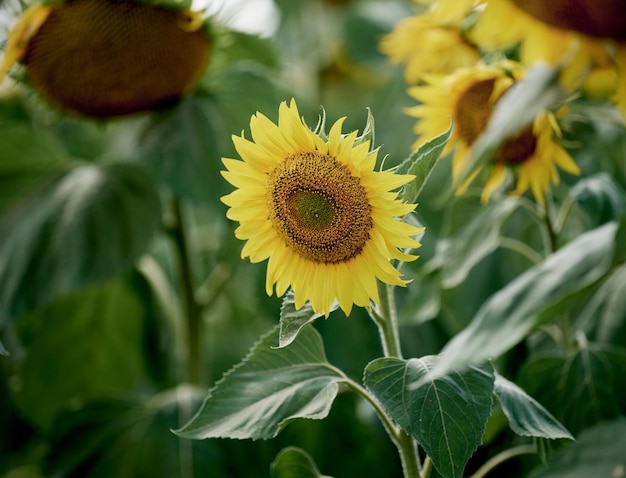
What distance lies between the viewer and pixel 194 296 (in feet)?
2.60

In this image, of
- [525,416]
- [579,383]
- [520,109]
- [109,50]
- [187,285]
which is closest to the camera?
[520,109]

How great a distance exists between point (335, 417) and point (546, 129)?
0.34m

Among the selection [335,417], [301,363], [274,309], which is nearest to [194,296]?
[274,309]

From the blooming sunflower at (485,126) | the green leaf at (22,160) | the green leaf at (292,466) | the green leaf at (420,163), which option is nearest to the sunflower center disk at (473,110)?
the blooming sunflower at (485,126)

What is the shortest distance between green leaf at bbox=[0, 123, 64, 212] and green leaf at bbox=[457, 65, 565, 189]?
0.58 meters

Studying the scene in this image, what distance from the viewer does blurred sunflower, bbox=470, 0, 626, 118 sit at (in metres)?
0.32

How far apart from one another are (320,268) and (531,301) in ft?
Answer: 0.39

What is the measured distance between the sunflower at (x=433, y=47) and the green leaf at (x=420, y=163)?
0.24m

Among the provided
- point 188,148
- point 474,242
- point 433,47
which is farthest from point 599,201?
point 188,148

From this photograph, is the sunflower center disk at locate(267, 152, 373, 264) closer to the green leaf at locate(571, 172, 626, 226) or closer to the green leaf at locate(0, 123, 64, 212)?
the green leaf at locate(571, 172, 626, 226)

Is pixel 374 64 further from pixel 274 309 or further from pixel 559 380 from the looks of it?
pixel 559 380

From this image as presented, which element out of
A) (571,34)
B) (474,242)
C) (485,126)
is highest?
(571,34)

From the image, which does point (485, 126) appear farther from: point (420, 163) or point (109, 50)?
point (109, 50)

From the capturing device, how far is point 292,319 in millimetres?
388
